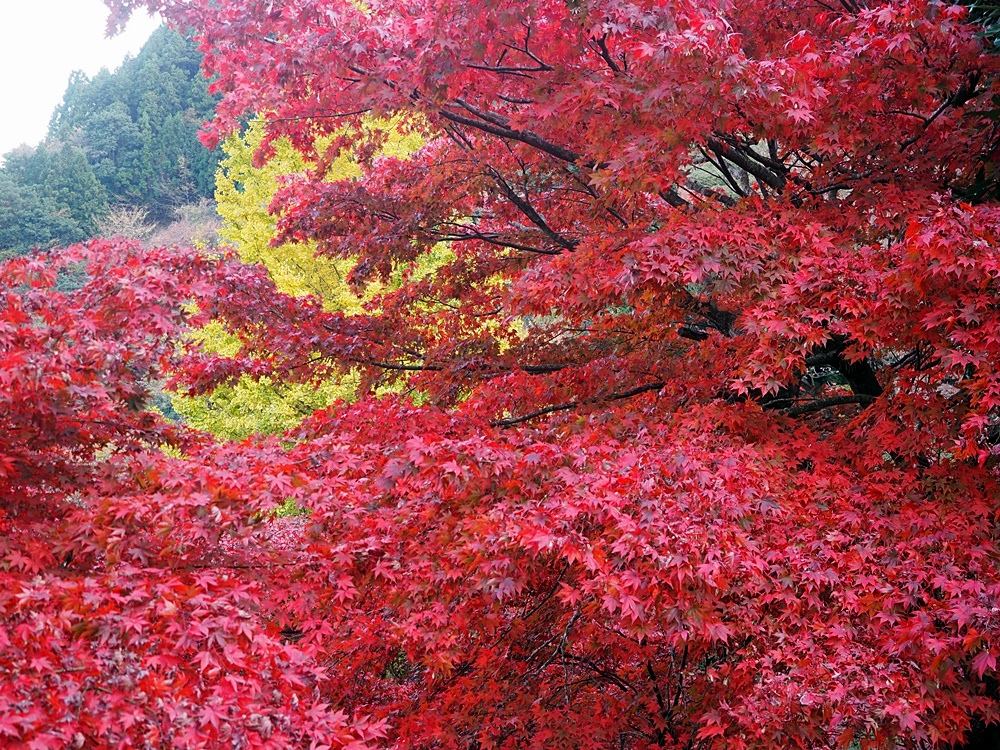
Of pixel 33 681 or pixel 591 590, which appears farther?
pixel 591 590

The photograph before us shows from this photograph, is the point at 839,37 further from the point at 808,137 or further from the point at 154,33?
the point at 154,33

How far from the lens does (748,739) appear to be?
3.67m

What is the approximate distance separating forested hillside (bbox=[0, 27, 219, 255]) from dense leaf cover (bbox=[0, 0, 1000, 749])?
30.2m

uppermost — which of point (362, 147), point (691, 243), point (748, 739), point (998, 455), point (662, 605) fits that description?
point (362, 147)

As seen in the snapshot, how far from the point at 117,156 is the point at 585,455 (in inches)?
1520

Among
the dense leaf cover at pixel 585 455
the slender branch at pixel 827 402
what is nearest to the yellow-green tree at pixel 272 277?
the dense leaf cover at pixel 585 455

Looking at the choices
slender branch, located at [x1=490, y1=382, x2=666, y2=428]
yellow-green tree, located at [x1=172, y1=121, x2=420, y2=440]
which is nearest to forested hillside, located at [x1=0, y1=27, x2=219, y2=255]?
yellow-green tree, located at [x1=172, y1=121, x2=420, y2=440]

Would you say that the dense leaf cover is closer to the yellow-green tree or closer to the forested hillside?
the yellow-green tree

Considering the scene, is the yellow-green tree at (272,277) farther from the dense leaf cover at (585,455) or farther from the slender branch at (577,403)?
the slender branch at (577,403)

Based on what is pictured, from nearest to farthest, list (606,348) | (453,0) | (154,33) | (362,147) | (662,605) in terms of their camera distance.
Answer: (662,605)
(453,0)
(606,348)
(362,147)
(154,33)

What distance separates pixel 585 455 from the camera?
381 centimetres

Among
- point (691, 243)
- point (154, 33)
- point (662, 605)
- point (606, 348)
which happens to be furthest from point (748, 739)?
point (154, 33)

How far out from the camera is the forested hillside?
31938 millimetres

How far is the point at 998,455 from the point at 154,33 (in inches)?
1762
